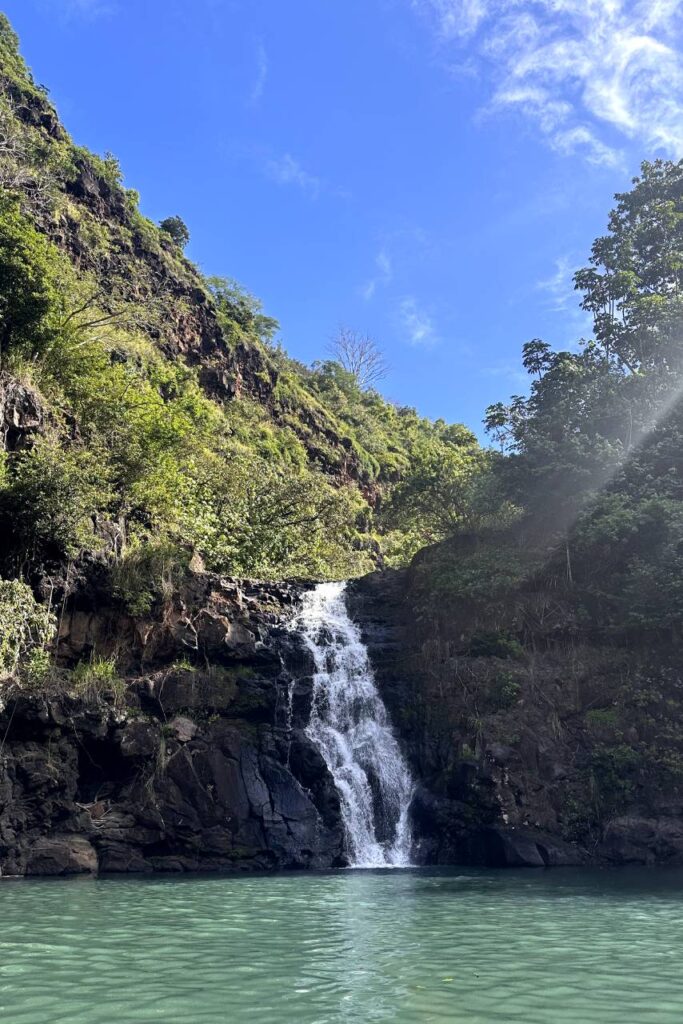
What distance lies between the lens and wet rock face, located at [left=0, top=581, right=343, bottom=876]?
60.6 feet

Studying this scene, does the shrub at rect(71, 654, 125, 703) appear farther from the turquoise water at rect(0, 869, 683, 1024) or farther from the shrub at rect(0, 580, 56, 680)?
the turquoise water at rect(0, 869, 683, 1024)

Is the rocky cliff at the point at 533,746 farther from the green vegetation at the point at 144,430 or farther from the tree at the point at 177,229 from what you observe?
the tree at the point at 177,229

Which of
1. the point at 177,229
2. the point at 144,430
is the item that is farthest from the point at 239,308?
the point at 144,430

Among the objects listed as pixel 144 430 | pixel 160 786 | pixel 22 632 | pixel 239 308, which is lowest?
pixel 160 786

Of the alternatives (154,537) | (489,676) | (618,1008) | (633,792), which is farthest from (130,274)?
(618,1008)

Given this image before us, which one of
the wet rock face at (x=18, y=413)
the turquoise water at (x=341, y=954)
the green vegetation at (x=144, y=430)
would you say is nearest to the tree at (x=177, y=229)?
the green vegetation at (x=144, y=430)

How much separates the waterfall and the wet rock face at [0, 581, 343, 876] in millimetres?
552

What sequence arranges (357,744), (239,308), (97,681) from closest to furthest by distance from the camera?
Result: (97,681) < (357,744) < (239,308)

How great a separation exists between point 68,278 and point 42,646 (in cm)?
2179

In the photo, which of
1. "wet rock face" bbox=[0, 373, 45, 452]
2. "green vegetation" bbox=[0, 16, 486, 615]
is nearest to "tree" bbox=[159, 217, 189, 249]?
"green vegetation" bbox=[0, 16, 486, 615]

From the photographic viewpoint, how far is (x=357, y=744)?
2220 cm

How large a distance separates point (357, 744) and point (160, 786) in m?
5.79

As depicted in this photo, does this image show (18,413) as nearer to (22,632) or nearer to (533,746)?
(22,632)

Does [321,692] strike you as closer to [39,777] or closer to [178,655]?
[178,655]
